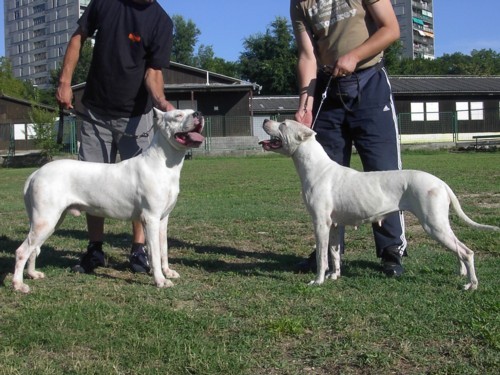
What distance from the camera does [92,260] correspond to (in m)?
6.17

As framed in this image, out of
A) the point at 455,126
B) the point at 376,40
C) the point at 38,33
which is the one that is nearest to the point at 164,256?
the point at 376,40

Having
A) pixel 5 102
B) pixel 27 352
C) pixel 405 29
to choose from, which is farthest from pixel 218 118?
pixel 405 29

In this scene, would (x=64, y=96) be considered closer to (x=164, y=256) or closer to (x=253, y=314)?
(x=164, y=256)

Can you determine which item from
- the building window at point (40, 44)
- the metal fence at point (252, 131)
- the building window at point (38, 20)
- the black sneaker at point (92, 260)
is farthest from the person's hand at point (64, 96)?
the building window at point (38, 20)

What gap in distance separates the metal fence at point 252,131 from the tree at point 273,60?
A: 90.6 feet

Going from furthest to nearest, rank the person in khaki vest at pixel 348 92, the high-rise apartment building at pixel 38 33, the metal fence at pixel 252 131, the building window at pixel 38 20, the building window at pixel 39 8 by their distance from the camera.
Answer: the building window at pixel 39 8, the building window at pixel 38 20, the high-rise apartment building at pixel 38 33, the metal fence at pixel 252 131, the person in khaki vest at pixel 348 92

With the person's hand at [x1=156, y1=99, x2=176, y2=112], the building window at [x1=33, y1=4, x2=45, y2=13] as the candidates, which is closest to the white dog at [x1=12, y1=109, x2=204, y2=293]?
the person's hand at [x1=156, y1=99, x2=176, y2=112]

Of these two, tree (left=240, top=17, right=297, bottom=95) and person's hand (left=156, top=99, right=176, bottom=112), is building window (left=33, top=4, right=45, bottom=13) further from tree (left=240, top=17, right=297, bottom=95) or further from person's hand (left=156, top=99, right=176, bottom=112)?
person's hand (left=156, top=99, right=176, bottom=112)

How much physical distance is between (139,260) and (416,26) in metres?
153

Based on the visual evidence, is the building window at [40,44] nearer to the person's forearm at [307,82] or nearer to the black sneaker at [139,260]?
the black sneaker at [139,260]

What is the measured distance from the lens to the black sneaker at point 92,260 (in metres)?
6.09

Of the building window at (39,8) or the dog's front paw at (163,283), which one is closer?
the dog's front paw at (163,283)

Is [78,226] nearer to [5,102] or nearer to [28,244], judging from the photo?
[28,244]

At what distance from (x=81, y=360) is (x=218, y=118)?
3652cm
